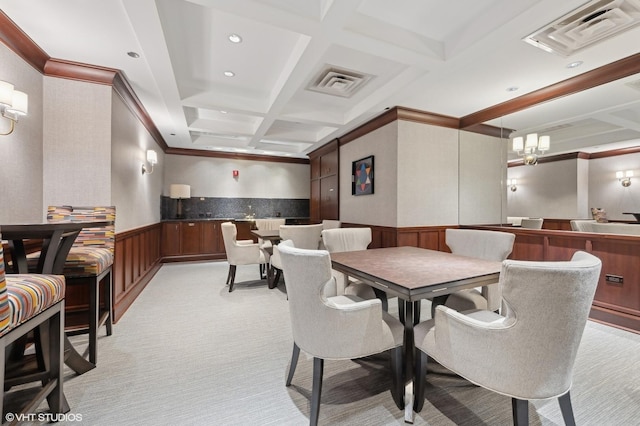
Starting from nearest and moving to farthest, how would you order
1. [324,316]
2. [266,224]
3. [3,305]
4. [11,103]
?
[3,305], [324,316], [11,103], [266,224]

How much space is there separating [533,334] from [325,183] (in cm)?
537

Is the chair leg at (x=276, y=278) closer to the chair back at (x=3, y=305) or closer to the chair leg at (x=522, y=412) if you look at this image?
the chair back at (x=3, y=305)

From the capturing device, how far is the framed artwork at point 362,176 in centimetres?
445

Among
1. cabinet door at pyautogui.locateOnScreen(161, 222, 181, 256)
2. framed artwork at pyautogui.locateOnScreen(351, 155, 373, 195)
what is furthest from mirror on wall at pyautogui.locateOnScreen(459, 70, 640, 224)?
cabinet door at pyautogui.locateOnScreen(161, 222, 181, 256)

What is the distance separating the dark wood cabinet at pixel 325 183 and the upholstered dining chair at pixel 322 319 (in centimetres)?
420

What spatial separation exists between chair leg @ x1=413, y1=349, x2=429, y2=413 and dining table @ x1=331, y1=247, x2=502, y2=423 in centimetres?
4

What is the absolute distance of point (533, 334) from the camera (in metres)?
1.03

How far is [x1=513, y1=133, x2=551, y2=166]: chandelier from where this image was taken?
12.9 feet

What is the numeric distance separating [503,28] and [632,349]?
9.26 ft

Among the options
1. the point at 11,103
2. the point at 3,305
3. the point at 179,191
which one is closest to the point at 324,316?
the point at 3,305

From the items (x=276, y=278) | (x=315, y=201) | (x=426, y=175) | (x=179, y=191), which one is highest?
(x=426, y=175)

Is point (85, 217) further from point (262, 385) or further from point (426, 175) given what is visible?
point (426, 175)

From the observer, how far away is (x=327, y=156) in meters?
6.07

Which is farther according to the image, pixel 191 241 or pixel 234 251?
pixel 191 241
